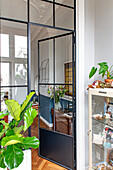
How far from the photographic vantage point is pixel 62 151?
230cm

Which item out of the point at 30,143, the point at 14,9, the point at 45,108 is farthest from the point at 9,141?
the point at 14,9

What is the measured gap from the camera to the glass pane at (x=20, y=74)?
1.86 metres

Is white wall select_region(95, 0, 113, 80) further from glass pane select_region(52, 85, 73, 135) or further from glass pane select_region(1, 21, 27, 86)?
glass pane select_region(1, 21, 27, 86)

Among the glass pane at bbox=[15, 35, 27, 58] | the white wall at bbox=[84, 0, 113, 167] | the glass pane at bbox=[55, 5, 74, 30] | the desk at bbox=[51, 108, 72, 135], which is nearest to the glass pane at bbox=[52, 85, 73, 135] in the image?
the desk at bbox=[51, 108, 72, 135]

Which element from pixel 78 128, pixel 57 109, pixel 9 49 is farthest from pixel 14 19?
pixel 78 128

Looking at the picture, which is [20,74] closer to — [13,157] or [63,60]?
[63,60]

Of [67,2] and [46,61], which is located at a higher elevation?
[67,2]

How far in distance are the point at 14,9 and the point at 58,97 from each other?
1372 millimetres

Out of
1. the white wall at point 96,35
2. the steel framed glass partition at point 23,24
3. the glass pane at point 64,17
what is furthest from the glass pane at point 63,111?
the glass pane at point 64,17

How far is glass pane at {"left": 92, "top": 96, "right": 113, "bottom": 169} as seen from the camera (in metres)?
1.71

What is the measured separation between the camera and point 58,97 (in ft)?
7.64

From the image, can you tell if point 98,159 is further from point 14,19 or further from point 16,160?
point 14,19

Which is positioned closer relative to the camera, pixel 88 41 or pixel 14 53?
pixel 14 53

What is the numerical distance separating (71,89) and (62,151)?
3.27 feet
